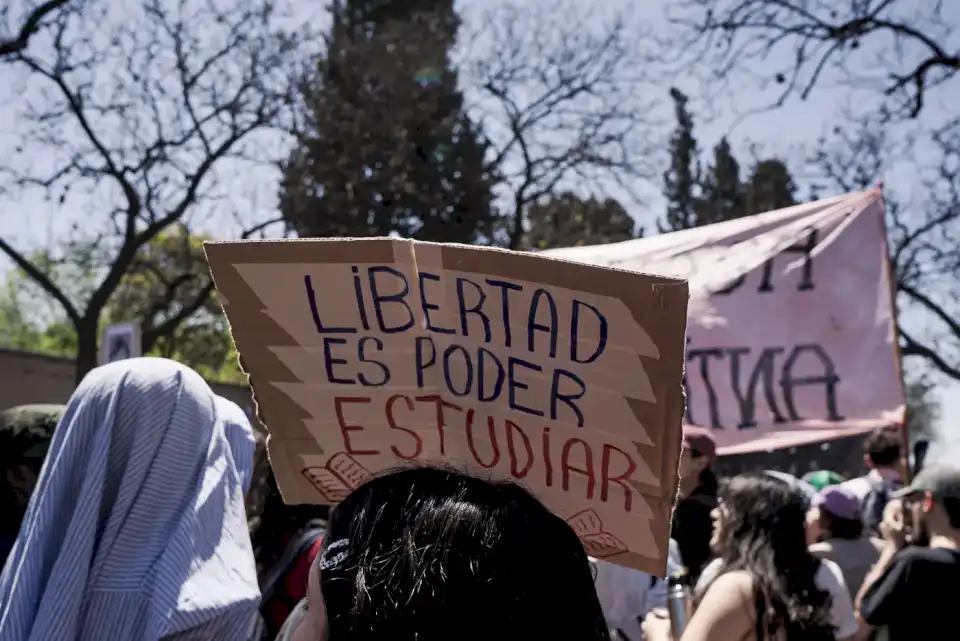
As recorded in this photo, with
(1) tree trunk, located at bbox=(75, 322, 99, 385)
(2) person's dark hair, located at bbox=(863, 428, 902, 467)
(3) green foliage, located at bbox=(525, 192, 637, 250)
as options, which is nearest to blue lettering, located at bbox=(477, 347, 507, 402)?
(2) person's dark hair, located at bbox=(863, 428, 902, 467)

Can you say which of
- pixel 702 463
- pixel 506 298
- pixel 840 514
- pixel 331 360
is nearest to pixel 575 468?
pixel 506 298

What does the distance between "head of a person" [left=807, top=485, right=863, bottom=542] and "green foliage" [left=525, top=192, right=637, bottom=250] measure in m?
17.4

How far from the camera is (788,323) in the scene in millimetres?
4211

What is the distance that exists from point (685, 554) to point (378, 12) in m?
28.7

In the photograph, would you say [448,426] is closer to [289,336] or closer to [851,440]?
[289,336]

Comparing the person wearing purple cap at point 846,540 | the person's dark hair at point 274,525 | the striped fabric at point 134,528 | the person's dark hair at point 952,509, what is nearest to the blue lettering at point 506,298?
the striped fabric at point 134,528

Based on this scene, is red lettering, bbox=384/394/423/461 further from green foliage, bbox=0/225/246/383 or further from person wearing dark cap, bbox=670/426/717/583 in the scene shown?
green foliage, bbox=0/225/246/383

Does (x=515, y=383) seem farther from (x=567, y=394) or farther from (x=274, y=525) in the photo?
(x=274, y=525)

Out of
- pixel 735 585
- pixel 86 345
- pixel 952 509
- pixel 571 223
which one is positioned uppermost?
pixel 571 223

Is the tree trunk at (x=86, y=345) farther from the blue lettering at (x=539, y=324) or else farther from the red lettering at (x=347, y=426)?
the blue lettering at (x=539, y=324)

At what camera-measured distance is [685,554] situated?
14.1 ft

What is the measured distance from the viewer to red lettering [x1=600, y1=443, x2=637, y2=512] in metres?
1.55

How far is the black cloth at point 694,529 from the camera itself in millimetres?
4273

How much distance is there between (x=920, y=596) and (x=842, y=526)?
1194 mm
